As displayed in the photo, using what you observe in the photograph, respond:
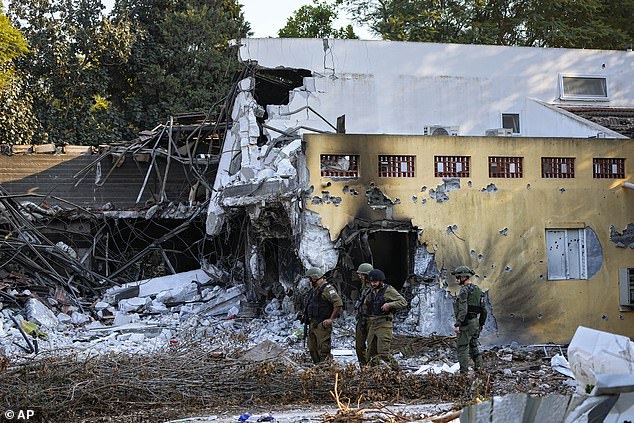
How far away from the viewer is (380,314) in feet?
33.2

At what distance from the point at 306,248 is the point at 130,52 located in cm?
1530

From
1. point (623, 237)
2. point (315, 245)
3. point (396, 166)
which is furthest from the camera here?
point (623, 237)

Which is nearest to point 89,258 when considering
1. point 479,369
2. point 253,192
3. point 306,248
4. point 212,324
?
point 212,324

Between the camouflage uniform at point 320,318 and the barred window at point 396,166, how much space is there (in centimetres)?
306

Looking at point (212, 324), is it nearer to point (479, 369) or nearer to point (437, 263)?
point (437, 263)

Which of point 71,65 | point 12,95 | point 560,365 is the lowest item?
point 560,365

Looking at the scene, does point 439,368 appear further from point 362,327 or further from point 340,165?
point 340,165

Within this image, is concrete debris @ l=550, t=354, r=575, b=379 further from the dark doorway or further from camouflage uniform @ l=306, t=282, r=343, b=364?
the dark doorway

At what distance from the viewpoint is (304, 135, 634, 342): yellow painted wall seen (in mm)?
13023

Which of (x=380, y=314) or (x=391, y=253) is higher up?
(x=391, y=253)

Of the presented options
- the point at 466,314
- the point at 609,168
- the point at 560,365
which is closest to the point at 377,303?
the point at 466,314

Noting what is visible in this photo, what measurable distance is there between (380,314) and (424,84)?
9.45m

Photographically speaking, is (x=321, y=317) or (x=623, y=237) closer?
(x=321, y=317)

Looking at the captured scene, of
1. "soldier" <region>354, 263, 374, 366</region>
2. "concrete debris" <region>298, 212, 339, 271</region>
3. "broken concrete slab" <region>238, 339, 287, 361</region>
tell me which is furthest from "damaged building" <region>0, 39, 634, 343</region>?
"soldier" <region>354, 263, 374, 366</region>
